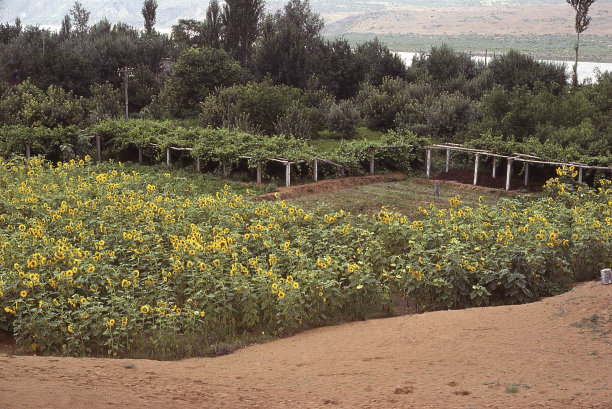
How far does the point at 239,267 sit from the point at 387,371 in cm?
298

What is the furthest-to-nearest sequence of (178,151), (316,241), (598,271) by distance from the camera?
(178,151) → (316,241) → (598,271)

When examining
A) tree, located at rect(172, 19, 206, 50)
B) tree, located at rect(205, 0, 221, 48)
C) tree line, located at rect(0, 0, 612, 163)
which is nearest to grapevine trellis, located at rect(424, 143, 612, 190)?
tree line, located at rect(0, 0, 612, 163)

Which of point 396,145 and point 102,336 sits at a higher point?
point 396,145

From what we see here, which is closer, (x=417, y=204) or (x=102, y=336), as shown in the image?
(x=102, y=336)

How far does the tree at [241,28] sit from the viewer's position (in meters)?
42.0

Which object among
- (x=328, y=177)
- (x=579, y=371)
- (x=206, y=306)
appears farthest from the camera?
(x=328, y=177)

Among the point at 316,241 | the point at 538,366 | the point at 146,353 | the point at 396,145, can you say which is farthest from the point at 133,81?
the point at 538,366

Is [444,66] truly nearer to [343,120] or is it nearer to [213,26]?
[213,26]

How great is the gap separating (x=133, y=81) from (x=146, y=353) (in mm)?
31761

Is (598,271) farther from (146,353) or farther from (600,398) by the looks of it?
(146,353)

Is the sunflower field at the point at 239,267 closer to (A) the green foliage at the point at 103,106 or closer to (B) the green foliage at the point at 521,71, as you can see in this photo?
(A) the green foliage at the point at 103,106

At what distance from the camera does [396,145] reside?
65.2 feet

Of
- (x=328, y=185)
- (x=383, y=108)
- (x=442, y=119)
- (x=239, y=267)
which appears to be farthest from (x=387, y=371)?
(x=383, y=108)

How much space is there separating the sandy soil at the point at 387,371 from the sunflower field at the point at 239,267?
66 centimetres
